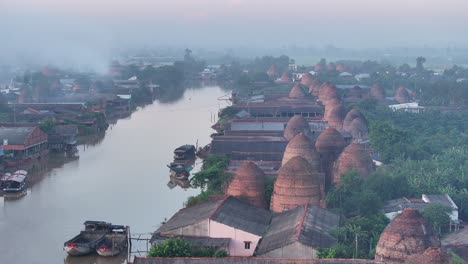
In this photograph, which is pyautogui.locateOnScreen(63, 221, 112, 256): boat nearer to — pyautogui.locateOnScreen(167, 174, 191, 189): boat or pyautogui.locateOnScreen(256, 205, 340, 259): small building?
pyautogui.locateOnScreen(256, 205, 340, 259): small building

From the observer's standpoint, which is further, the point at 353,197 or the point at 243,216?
the point at 353,197

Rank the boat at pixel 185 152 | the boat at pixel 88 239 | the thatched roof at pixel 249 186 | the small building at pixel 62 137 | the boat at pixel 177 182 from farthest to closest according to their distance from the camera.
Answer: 1. the small building at pixel 62 137
2. the boat at pixel 185 152
3. the boat at pixel 177 182
4. the thatched roof at pixel 249 186
5. the boat at pixel 88 239

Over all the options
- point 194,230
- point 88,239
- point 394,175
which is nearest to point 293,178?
point 194,230

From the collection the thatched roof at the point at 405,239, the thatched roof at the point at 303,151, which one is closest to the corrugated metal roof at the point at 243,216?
the thatched roof at the point at 303,151

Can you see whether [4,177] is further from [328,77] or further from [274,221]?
[328,77]

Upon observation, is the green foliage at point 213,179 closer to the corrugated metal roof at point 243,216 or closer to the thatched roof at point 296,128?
the corrugated metal roof at point 243,216

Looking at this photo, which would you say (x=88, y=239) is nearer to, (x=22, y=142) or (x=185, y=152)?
(x=22, y=142)

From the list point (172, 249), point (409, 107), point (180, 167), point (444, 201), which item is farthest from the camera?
point (409, 107)
